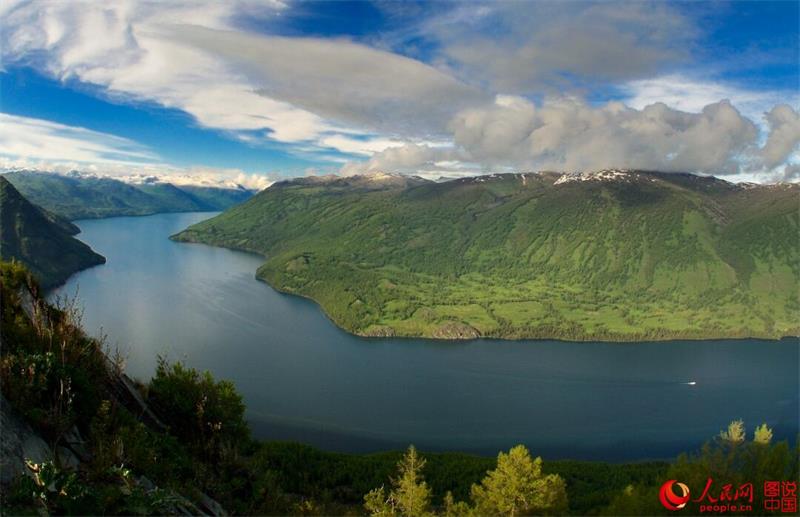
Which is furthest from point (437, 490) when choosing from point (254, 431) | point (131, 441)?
point (131, 441)

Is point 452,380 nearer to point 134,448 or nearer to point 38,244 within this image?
point 134,448

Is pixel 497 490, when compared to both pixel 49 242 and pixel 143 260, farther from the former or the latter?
pixel 143 260

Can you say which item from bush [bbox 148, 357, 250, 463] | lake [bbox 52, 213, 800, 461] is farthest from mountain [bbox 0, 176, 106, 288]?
bush [bbox 148, 357, 250, 463]

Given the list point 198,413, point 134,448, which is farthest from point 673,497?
point 134,448

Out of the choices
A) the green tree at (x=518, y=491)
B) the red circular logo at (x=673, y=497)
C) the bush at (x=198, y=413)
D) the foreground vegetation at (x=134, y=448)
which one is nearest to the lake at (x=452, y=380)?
the green tree at (x=518, y=491)

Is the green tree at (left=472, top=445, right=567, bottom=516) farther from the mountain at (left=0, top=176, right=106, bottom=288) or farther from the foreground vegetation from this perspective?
the mountain at (left=0, top=176, right=106, bottom=288)

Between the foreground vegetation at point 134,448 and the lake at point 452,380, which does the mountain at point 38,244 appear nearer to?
the lake at point 452,380
